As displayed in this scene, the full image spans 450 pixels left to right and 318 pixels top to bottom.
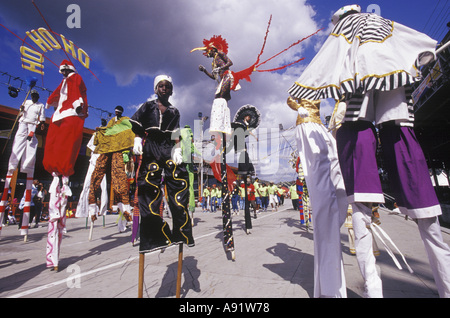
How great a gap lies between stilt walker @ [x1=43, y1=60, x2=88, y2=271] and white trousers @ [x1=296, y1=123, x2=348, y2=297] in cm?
314

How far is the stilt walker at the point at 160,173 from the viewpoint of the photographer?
2.09m

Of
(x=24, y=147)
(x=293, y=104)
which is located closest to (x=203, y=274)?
(x=293, y=104)

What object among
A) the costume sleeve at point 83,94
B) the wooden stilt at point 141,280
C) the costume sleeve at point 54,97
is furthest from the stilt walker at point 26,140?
the wooden stilt at point 141,280

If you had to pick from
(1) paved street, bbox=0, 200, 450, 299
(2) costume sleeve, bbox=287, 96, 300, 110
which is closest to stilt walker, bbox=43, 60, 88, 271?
(1) paved street, bbox=0, 200, 450, 299

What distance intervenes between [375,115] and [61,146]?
12.5 ft

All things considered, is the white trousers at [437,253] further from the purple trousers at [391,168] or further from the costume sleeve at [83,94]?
the costume sleeve at [83,94]

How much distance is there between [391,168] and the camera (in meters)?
1.82

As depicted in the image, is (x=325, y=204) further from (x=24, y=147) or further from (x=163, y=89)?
(x=24, y=147)

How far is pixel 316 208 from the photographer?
188 cm
